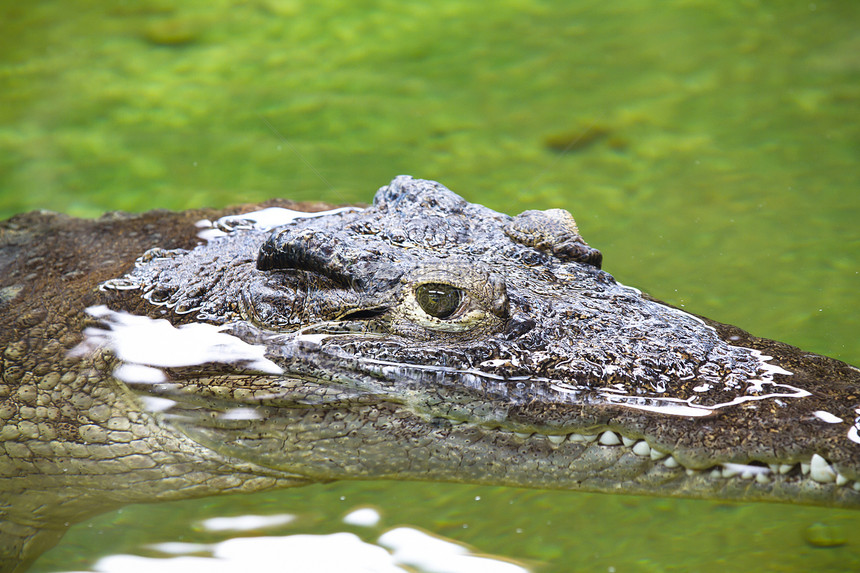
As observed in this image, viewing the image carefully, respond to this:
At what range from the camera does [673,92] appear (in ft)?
18.0

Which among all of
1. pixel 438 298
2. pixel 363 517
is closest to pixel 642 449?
pixel 438 298

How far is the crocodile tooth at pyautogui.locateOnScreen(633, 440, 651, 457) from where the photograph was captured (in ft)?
8.03

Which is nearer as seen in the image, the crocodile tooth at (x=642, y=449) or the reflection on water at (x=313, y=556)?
the crocodile tooth at (x=642, y=449)

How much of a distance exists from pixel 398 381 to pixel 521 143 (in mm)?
2817

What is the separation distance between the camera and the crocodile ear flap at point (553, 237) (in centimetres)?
296

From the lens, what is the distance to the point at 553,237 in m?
2.99

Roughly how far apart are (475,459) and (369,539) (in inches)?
24.3

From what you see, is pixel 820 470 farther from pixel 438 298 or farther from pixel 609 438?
pixel 438 298

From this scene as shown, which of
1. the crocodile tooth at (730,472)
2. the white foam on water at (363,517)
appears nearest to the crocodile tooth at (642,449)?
the crocodile tooth at (730,472)

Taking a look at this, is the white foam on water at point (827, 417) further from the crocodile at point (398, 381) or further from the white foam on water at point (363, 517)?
the white foam on water at point (363, 517)

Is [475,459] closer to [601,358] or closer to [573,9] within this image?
[601,358]

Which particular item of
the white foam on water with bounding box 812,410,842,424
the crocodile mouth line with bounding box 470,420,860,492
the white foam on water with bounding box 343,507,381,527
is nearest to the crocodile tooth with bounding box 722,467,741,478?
the crocodile mouth line with bounding box 470,420,860,492

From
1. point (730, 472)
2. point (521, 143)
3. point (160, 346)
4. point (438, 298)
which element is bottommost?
point (730, 472)

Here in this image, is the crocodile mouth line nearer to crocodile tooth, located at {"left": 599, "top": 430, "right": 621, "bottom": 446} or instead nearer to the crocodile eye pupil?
crocodile tooth, located at {"left": 599, "top": 430, "right": 621, "bottom": 446}
